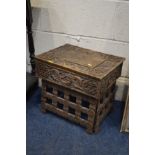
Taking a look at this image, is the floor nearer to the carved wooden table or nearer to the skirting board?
the carved wooden table

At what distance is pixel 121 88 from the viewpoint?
6.27ft

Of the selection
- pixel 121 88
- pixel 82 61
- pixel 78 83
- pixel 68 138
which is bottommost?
pixel 68 138

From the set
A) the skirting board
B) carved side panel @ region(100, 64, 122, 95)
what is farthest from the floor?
carved side panel @ region(100, 64, 122, 95)

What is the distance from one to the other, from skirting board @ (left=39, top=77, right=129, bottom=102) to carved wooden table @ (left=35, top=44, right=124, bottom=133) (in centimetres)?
24

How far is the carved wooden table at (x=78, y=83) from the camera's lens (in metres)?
1.39

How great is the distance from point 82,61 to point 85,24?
430 millimetres

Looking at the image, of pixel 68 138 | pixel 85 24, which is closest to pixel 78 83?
pixel 68 138

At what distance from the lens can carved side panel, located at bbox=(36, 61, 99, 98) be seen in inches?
54.1

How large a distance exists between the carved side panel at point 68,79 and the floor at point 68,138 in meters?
0.32

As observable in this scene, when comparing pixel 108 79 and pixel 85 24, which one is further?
pixel 85 24

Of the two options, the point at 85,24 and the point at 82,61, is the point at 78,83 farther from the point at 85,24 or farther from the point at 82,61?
the point at 85,24

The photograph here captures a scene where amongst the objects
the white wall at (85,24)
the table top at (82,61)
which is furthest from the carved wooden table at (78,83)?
the white wall at (85,24)
